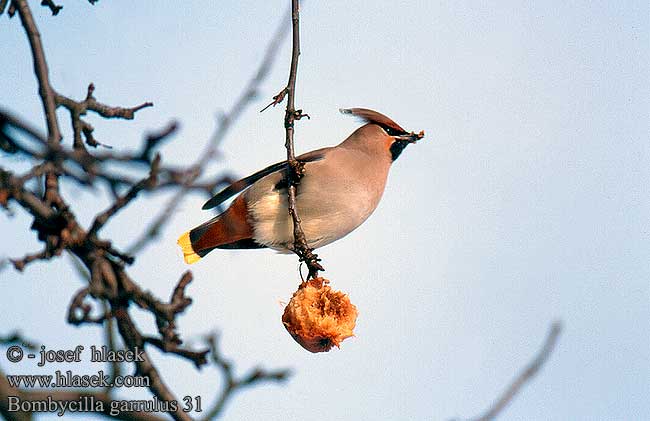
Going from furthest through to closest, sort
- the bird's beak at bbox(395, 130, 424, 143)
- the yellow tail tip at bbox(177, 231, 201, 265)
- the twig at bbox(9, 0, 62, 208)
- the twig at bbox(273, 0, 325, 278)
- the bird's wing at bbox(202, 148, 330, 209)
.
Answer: the bird's beak at bbox(395, 130, 424, 143) → the yellow tail tip at bbox(177, 231, 201, 265) → the bird's wing at bbox(202, 148, 330, 209) → the twig at bbox(273, 0, 325, 278) → the twig at bbox(9, 0, 62, 208)

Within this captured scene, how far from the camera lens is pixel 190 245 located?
15.6 ft

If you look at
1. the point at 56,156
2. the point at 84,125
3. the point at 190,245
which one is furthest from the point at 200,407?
the point at 190,245

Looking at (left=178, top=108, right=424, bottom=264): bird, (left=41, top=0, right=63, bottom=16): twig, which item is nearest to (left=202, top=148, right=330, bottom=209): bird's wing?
(left=178, top=108, right=424, bottom=264): bird

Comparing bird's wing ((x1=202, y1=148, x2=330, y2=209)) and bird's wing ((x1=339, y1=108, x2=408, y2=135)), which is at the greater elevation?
bird's wing ((x1=339, y1=108, x2=408, y2=135))

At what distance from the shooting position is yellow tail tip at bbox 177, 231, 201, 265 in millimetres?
4762

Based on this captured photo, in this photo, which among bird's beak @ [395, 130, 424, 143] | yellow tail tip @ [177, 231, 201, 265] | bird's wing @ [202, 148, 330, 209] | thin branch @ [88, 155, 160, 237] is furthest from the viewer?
bird's beak @ [395, 130, 424, 143]

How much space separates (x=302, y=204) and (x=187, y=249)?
2.38ft

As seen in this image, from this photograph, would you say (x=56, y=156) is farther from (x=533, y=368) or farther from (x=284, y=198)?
(x=284, y=198)

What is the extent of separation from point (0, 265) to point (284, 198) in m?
2.12

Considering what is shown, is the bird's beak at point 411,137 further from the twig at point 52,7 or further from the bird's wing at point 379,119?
the twig at point 52,7

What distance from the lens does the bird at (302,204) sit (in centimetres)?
448

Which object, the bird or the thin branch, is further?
the bird

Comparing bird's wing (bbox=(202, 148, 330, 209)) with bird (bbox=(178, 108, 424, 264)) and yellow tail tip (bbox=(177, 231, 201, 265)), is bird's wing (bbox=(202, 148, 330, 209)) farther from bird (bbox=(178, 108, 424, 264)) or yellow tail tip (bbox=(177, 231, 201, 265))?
yellow tail tip (bbox=(177, 231, 201, 265))

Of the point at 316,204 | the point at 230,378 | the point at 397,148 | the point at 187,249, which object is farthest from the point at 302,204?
the point at 230,378
